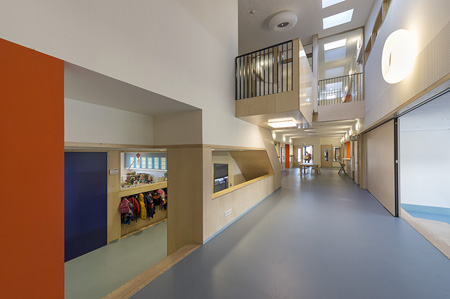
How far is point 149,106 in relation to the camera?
2557mm

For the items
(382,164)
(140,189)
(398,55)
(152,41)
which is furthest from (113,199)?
(382,164)

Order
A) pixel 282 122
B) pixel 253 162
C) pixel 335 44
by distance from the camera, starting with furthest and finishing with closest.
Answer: pixel 335 44 < pixel 253 162 < pixel 282 122

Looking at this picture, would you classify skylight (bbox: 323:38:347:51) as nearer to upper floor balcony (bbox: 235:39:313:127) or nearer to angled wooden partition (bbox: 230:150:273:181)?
upper floor balcony (bbox: 235:39:313:127)

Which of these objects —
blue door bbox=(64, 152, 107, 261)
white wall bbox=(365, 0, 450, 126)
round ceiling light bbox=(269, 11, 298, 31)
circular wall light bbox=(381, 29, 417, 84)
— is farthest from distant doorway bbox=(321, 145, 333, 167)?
blue door bbox=(64, 152, 107, 261)

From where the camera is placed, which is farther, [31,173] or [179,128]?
[179,128]

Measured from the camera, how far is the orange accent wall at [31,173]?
102 centimetres

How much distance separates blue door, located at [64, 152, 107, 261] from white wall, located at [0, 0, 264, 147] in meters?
2.84

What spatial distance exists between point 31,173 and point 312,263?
2973mm

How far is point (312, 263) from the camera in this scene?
2271 millimetres

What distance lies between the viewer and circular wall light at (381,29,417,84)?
2559 millimetres

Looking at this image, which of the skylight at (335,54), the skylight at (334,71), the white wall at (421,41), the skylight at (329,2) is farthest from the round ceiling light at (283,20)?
the skylight at (334,71)

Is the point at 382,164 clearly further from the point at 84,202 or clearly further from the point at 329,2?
the point at 84,202

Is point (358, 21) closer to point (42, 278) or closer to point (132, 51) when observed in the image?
point (132, 51)

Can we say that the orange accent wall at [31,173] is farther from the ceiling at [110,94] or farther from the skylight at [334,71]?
the skylight at [334,71]
